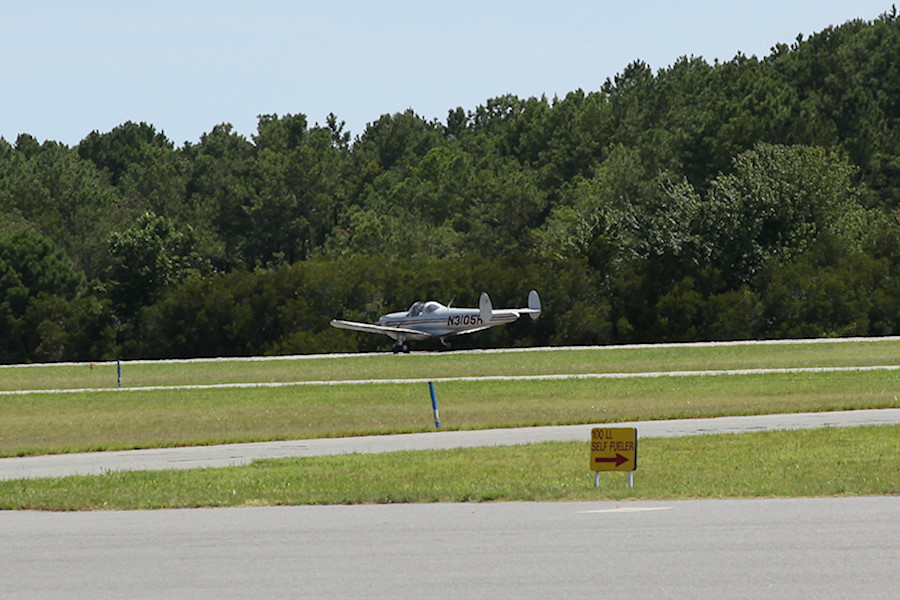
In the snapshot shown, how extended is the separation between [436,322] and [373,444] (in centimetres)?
3776

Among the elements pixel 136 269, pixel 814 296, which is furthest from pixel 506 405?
pixel 136 269

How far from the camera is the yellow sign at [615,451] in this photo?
1441cm

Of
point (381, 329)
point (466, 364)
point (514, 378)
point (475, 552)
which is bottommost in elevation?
point (466, 364)

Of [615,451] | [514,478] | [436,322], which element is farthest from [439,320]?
[615,451]

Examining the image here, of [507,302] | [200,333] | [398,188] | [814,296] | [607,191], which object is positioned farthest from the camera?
[398,188]

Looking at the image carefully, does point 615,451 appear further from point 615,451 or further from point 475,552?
point 475,552

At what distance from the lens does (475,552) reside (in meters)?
10.6

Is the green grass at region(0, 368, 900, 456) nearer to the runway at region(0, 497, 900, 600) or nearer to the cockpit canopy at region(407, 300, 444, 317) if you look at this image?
the runway at region(0, 497, 900, 600)

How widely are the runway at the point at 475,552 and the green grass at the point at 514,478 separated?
0.88 m

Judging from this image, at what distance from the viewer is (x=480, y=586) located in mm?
9336

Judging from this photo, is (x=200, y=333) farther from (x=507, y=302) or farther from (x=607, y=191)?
(x=607, y=191)

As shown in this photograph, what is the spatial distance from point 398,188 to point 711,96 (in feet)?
94.4

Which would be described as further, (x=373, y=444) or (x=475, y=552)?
(x=373, y=444)

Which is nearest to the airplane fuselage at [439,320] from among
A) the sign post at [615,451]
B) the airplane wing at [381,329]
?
the airplane wing at [381,329]
